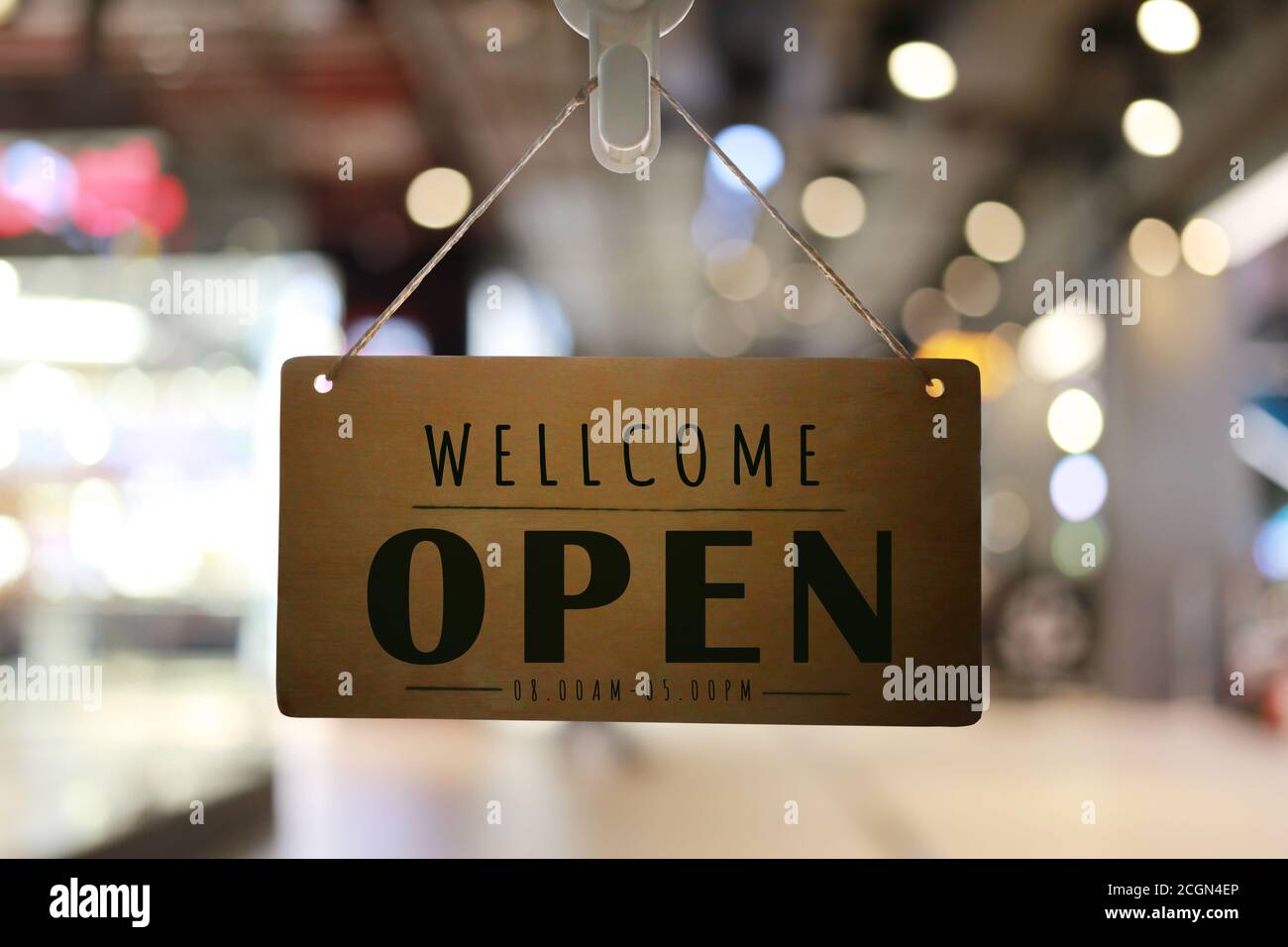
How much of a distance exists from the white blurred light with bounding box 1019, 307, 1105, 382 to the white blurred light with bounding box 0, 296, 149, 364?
5976 millimetres

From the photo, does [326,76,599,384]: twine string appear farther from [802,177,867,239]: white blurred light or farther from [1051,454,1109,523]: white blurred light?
[1051,454,1109,523]: white blurred light

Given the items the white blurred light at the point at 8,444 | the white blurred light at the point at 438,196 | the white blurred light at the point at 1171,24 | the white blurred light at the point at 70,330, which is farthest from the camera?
the white blurred light at the point at 438,196

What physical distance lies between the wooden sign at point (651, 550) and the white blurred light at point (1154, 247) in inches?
251

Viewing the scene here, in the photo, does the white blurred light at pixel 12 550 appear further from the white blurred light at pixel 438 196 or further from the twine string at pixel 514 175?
the twine string at pixel 514 175

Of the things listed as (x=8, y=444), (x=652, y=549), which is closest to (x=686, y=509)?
(x=652, y=549)

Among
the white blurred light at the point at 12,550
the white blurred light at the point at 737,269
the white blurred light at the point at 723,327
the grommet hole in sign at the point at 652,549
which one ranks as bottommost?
the grommet hole in sign at the point at 652,549

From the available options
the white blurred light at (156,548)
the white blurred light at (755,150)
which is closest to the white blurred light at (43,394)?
the white blurred light at (156,548)

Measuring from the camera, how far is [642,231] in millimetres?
6973

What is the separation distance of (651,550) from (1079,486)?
7398 millimetres

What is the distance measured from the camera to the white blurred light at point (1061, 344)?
752 centimetres

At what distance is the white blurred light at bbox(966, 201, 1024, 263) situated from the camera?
21.5 feet

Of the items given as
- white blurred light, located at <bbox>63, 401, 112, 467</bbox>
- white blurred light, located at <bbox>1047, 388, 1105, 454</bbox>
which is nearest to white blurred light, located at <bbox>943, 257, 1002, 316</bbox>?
white blurred light, located at <bbox>1047, 388, 1105, 454</bbox>

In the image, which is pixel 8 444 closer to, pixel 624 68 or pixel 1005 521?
pixel 624 68
